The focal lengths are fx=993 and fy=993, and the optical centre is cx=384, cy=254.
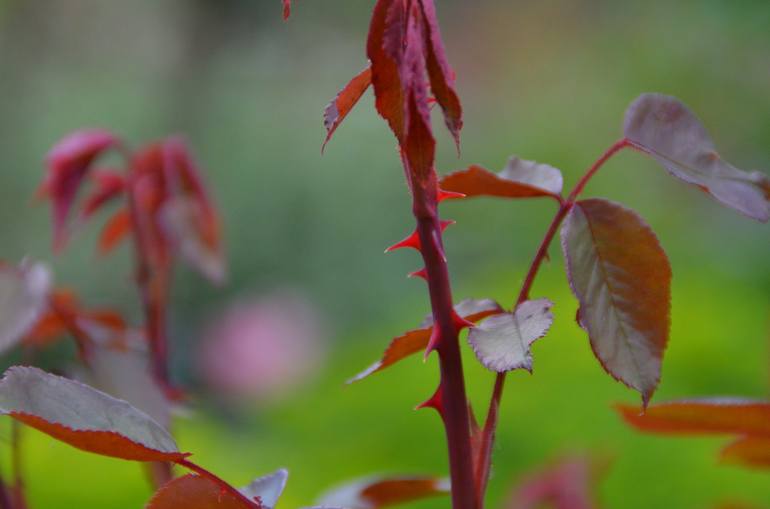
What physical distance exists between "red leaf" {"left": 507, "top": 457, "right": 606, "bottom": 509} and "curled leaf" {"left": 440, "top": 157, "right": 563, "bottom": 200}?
306mm

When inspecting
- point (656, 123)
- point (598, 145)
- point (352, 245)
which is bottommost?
point (352, 245)

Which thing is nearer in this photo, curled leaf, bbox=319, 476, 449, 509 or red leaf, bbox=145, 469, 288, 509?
red leaf, bbox=145, 469, 288, 509

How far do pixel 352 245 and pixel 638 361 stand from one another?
12.1 feet

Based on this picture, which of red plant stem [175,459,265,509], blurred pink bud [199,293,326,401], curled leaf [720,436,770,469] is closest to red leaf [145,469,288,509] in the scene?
red plant stem [175,459,265,509]

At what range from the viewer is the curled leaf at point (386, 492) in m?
0.47

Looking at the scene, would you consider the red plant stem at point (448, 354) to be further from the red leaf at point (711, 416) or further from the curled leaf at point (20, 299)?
the curled leaf at point (20, 299)

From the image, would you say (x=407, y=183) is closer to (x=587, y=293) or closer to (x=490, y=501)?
(x=587, y=293)

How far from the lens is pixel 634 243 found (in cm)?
34

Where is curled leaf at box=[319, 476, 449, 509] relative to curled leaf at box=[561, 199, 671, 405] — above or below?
below

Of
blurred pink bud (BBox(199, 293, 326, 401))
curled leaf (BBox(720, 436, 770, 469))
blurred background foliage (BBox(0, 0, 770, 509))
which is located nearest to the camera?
curled leaf (BBox(720, 436, 770, 469))

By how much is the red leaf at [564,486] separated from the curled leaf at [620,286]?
1.10 ft

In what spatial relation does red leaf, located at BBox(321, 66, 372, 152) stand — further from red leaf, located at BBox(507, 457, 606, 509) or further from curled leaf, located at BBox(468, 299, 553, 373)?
red leaf, located at BBox(507, 457, 606, 509)

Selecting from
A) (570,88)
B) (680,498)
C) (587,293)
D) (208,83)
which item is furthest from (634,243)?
(208,83)

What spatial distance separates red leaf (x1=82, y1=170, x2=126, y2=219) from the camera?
0.61m
